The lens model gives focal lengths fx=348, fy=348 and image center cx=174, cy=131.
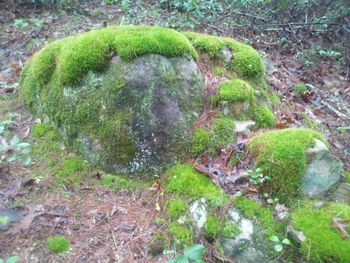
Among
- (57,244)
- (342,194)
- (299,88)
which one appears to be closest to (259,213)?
(342,194)

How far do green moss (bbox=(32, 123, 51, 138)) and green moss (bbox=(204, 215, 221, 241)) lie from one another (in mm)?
2337

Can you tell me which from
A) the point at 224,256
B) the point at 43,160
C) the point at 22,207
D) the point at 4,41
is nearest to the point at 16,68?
the point at 4,41

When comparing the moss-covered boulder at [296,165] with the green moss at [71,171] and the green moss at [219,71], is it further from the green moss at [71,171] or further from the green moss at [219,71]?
the green moss at [71,171]

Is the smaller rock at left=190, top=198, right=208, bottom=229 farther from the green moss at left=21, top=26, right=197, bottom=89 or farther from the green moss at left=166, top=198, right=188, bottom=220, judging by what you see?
the green moss at left=21, top=26, right=197, bottom=89

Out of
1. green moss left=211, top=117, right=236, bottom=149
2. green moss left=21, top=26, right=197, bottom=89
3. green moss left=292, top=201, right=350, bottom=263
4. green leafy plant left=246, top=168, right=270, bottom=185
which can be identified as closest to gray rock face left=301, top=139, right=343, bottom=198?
green moss left=292, top=201, right=350, bottom=263

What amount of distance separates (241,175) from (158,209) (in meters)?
0.87

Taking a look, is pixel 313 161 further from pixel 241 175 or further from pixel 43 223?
pixel 43 223

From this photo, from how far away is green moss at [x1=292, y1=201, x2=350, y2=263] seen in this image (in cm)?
275

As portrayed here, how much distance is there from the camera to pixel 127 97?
377cm

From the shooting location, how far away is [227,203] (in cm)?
321

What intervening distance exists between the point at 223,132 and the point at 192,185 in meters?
0.79

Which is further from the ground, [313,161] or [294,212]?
[313,161]

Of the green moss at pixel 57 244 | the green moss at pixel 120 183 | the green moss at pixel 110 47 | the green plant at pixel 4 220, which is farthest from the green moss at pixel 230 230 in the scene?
the green moss at pixel 110 47

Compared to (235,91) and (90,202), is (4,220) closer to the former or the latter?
(90,202)
